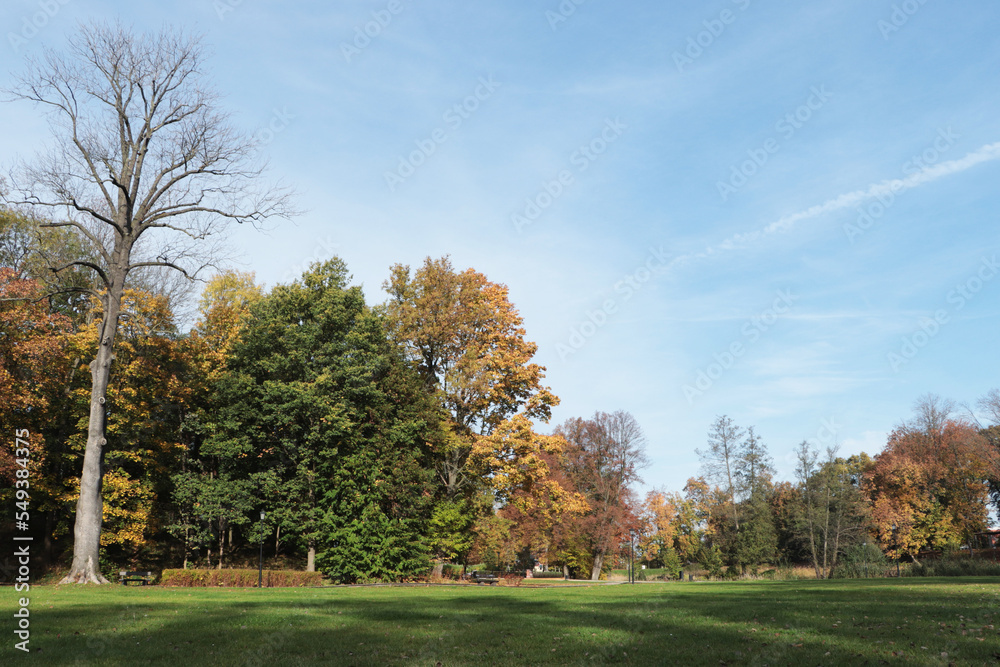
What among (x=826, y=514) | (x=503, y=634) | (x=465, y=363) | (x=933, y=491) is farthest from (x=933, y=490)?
(x=503, y=634)

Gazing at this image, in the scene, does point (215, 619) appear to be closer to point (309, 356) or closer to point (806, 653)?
point (806, 653)

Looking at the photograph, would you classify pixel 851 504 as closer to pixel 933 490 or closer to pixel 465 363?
pixel 933 490

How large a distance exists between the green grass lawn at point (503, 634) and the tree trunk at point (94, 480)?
325 inches

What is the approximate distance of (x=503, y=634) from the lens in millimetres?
10539

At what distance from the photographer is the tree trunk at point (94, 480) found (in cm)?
2256

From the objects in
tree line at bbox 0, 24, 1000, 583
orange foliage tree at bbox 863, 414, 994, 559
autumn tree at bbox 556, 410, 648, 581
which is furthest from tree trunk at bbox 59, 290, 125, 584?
orange foliage tree at bbox 863, 414, 994, 559

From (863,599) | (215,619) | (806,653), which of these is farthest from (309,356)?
(806,653)

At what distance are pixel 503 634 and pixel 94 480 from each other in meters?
19.7

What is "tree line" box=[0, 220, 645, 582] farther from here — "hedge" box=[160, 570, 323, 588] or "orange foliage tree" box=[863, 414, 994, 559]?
"orange foliage tree" box=[863, 414, 994, 559]

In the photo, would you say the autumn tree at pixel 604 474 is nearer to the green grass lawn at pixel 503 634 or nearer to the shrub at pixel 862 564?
the shrub at pixel 862 564

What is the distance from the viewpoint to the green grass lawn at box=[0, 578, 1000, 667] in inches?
322

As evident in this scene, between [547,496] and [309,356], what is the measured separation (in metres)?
16.1

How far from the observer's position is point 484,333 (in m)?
39.7

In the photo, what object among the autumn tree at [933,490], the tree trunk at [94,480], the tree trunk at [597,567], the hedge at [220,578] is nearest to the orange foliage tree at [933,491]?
the autumn tree at [933,490]
